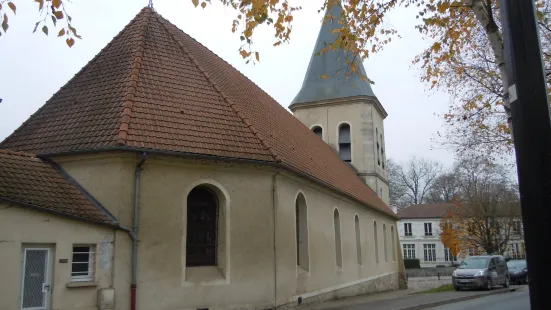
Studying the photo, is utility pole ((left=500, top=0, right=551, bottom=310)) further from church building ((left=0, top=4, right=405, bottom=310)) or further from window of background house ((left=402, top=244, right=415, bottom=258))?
window of background house ((left=402, top=244, right=415, bottom=258))

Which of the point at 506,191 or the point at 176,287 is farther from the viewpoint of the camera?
the point at 506,191

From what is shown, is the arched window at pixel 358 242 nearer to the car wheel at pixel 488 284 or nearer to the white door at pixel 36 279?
the car wheel at pixel 488 284

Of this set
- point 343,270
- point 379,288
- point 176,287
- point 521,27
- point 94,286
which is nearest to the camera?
point 521,27

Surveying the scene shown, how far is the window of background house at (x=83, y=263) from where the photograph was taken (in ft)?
32.7

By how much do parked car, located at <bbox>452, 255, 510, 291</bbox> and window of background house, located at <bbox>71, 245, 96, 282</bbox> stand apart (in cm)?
1874

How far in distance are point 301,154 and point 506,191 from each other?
102 feet

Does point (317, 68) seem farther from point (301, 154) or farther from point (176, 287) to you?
point (176, 287)

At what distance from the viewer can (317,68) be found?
32.5m

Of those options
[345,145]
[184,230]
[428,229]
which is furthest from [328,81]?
[428,229]

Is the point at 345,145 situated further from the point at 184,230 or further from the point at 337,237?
the point at 184,230

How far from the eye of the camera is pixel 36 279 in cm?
933

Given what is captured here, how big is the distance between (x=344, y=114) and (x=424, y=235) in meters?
46.5

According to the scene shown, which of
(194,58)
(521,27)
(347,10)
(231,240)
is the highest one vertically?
(194,58)

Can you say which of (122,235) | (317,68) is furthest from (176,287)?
(317,68)
